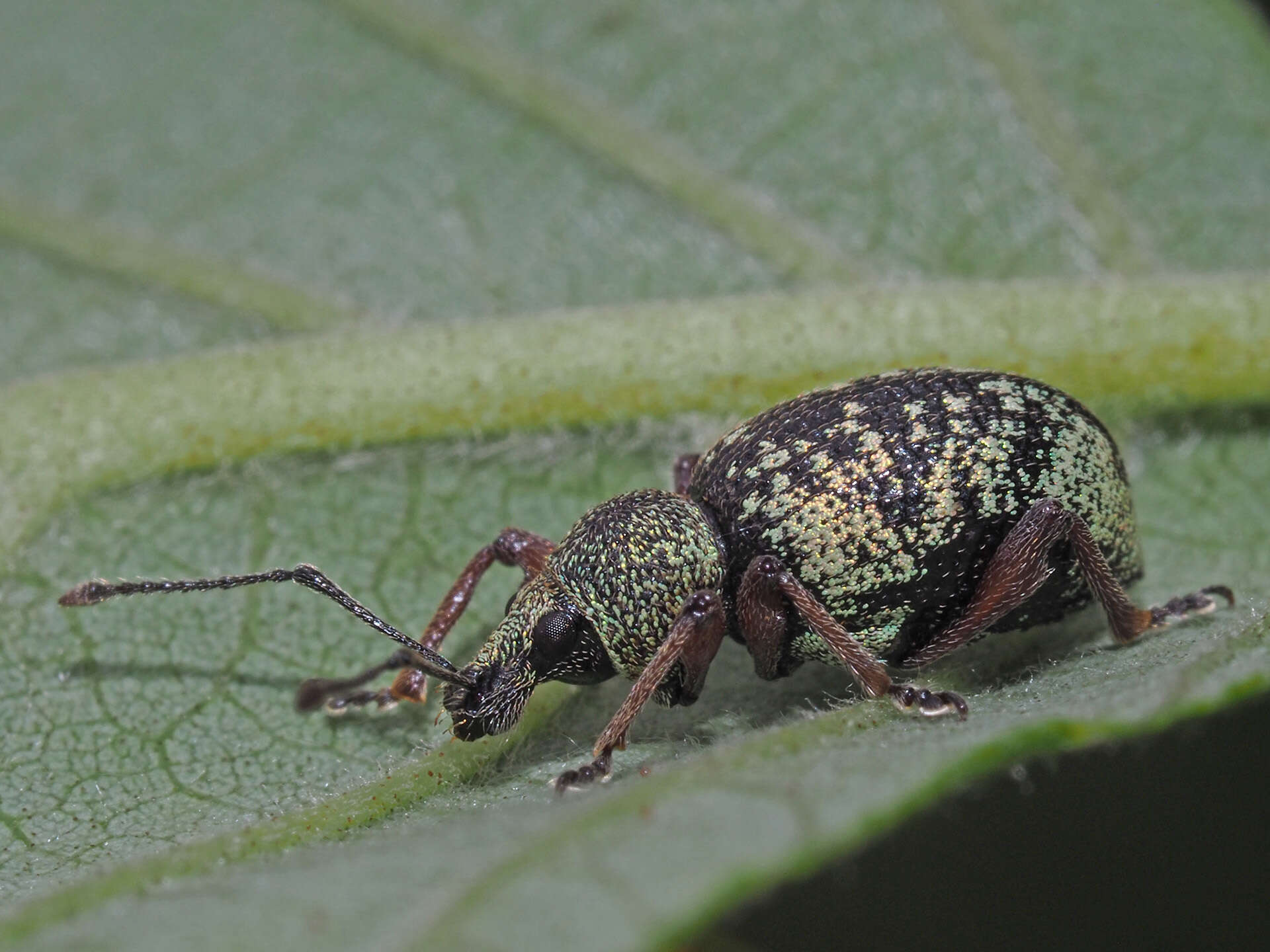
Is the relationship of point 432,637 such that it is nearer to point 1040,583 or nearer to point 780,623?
point 780,623

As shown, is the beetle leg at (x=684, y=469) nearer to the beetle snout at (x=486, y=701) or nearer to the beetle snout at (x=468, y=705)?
the beetle snout at (x=486, y=701)

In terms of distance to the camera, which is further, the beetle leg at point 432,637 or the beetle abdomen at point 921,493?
the beetle abdomen at point 921,493

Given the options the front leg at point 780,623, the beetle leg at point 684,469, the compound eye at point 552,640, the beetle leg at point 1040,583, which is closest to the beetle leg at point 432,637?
the compound eye at point 552,640

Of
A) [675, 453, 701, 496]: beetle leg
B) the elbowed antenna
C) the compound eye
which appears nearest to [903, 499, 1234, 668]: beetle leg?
[675, 453, 701, 496]: beetle leg

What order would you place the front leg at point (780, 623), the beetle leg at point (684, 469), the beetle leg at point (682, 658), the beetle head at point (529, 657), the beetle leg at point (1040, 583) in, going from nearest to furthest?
the beetle leg at point (682, 658)
the front leg at point (780, 623)
the beetle head at point (529, 657)
the beetle leg at point (1040, 583)
the beetle leg at point (684, 469)

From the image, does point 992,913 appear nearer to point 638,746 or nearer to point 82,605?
point 638,746

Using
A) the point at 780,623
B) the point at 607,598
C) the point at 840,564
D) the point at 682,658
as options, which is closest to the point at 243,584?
the point at 607,598
